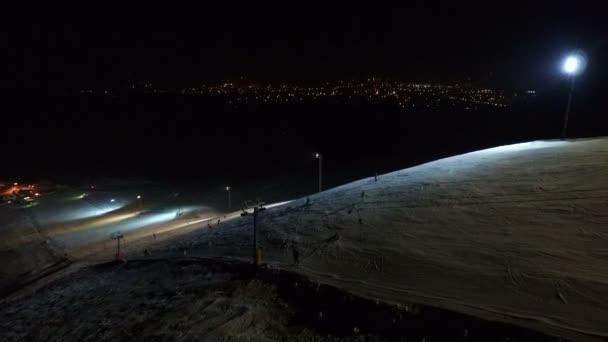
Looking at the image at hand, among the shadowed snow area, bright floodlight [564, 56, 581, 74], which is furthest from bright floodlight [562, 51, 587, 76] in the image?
the shadowed snow area

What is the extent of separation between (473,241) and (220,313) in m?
5.28

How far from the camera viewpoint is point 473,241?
8297 millimetres

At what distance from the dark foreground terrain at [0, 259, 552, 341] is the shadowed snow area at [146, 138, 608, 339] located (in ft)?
1.28

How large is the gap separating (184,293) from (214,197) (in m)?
35.8

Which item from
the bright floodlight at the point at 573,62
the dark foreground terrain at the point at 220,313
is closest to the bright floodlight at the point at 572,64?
the bright floodlight at the point at 573,62

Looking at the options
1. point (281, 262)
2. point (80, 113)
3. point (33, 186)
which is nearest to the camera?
point (281, 262)

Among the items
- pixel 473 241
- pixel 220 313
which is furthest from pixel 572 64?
pixel 220 313

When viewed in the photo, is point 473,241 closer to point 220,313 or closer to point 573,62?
point 220,313

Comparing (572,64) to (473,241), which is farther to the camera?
(572,64)

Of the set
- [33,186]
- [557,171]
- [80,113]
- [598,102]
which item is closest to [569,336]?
[557,171]

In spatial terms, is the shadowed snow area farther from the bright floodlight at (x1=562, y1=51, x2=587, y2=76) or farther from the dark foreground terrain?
the bright floodlight at (x1=562, y1=51, x2=587, y2=76)

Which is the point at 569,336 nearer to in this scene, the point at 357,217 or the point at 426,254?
the point at 426,254

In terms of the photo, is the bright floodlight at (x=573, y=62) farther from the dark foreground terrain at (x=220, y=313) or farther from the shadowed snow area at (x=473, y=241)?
the dark foreground terrain at (x=220, y=313)

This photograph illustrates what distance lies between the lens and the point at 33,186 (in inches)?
2040
